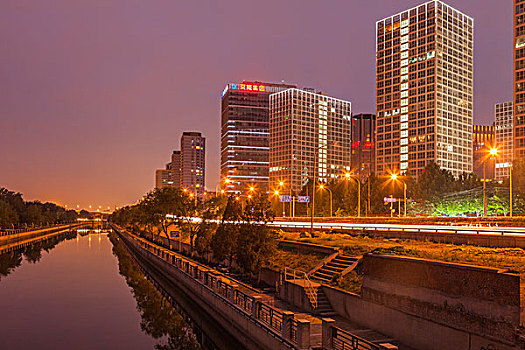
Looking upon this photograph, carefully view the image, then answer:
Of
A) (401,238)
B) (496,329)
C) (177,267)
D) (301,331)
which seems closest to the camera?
(496,329)

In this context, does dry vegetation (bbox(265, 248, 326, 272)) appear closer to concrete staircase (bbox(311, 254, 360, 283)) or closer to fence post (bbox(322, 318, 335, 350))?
concrete staircase (bbox(311, 254, 360, 283))

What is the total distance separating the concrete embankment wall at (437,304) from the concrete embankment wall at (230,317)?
5.00 m

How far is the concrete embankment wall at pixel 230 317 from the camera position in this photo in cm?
2037

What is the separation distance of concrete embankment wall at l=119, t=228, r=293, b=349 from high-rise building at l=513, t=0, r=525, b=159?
125 m

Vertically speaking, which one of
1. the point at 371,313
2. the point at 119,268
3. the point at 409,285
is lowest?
the point at 119,268

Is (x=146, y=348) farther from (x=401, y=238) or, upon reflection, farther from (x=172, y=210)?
(x=172, y=210)

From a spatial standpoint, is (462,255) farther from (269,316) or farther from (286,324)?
(286,324)

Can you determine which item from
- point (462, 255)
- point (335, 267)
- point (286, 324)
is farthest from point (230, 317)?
point (462, 255)

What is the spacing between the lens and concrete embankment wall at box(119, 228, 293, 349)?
20369 millimetres

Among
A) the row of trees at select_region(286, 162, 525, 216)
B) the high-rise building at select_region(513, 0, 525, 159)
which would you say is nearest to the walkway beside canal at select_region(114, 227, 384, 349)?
the row of trees at select_region(286, 162, 525, 216)

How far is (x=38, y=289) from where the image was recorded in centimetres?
4959

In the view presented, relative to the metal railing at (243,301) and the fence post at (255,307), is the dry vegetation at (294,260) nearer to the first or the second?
the metal railing at (243,301)

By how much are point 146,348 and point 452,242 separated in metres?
22.4

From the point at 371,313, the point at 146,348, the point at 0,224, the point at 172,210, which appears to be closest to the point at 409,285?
the point at 371,313
